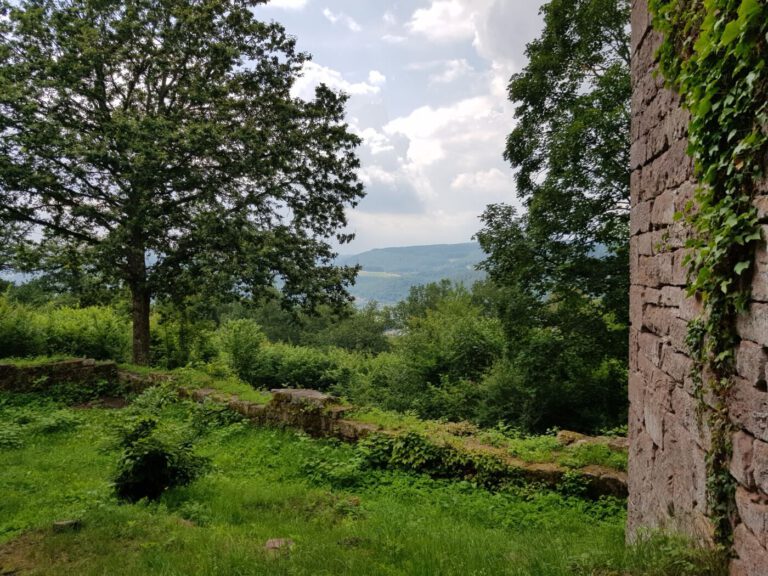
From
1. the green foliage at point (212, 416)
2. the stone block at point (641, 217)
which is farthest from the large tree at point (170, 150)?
Answer: the stone block at point (641, 217)

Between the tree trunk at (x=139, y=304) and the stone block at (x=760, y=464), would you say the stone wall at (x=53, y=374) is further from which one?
the stone block at (x=760, y=464)

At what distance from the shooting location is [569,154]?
32.3ft

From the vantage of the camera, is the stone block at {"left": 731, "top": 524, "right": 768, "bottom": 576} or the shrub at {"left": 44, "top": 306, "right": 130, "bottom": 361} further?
the shrub at {"left": 44, "top": 306, "right": 130, "bottom": 361}

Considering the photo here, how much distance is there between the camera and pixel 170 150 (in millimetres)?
11328

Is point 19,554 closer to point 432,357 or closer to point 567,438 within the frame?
point 567,438

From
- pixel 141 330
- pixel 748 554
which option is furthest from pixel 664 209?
pixel 141 330

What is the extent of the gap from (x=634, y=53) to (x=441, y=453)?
17.2ft

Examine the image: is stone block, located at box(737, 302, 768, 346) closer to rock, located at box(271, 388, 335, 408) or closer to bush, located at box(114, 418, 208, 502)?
bush, located at box(114, 418, 208, 502)

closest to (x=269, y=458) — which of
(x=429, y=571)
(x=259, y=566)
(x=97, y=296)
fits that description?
(x=259, y=566)

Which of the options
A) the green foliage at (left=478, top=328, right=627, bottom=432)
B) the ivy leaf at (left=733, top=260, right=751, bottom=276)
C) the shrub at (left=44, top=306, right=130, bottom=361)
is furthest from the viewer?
the shrub at (left=44, top=306, right=130, bottom=361)

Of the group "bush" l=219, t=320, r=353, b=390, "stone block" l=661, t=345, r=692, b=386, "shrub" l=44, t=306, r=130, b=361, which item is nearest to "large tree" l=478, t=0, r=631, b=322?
"stone block" l=661, t=345, r=692, b=386

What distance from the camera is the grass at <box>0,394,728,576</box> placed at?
3.10 metres

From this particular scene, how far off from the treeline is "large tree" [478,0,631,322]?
1.10 metres

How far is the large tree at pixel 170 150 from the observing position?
10.9 metres
